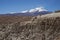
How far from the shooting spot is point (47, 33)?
2369 centimetres

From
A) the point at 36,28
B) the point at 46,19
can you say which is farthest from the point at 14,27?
the point at 46,19

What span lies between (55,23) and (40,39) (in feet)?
11.6

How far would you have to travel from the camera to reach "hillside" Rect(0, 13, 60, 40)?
23306mm

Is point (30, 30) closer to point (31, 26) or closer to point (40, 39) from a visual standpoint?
point (31, 26)

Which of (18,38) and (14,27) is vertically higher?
(14,27)

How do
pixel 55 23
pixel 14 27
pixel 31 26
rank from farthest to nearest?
pixel 14 27, pixel 31 26, pixel 55 23

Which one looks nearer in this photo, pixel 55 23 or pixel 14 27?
pixel 55 23

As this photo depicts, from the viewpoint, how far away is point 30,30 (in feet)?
84.1

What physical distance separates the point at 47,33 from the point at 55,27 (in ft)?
5.20

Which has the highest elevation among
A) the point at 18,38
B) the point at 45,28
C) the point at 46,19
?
the point at 46,19

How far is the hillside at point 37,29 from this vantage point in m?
23.3

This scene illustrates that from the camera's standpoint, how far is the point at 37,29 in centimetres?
2472

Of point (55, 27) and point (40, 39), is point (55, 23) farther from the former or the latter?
point (40, 39)

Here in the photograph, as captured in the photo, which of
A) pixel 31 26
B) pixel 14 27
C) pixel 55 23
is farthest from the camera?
pixel 14 27
